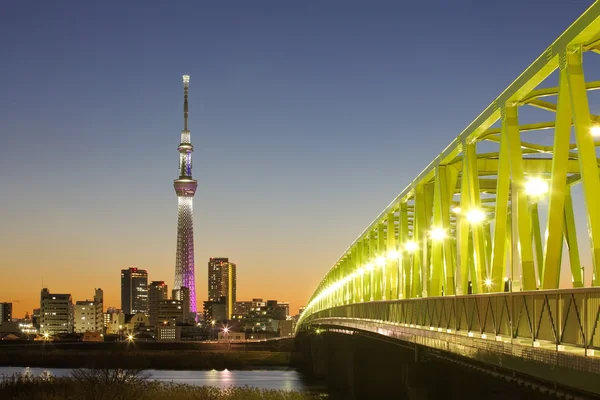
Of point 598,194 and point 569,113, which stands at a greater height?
point 569,113

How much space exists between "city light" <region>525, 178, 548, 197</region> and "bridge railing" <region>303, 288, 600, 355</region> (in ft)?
21.1

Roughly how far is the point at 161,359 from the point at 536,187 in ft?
449

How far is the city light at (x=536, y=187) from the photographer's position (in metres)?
38.0

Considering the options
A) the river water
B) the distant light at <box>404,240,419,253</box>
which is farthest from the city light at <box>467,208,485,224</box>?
the river water

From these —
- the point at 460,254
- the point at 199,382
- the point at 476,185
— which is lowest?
the point at 199,382

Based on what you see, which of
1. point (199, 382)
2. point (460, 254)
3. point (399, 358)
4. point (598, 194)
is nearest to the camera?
point (598, 194)

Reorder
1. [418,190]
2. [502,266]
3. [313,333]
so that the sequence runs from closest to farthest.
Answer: [502,266] < [418,190] < [313,333]

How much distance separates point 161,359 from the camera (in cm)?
16762

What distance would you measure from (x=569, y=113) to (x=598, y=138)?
12359 millimetres

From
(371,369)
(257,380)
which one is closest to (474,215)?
(371,369)

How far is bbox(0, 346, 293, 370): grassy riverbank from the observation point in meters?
160

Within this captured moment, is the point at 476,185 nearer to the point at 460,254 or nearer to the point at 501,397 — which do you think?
the point at 460,254

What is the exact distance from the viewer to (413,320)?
43312mm

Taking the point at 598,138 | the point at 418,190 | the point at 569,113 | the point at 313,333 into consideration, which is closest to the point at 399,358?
the point at 418,190
